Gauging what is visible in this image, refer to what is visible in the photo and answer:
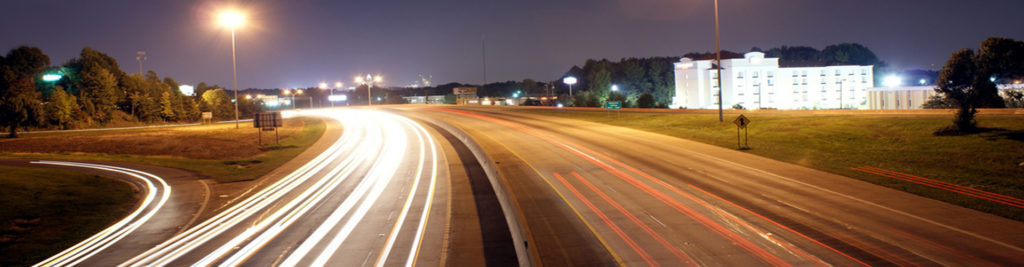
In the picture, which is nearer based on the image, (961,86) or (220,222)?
(220,222)

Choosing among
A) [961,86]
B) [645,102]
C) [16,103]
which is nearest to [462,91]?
[645,102]

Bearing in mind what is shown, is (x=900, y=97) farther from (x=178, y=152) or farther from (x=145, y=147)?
(x=145, y=147)

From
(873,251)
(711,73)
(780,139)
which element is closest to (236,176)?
(873,251)

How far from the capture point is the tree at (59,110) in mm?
66500

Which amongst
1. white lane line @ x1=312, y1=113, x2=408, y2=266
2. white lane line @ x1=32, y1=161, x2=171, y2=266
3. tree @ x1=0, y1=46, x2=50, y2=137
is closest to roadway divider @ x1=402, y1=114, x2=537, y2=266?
white lane line @ x1=312, y1=113, x2=408, y2=266

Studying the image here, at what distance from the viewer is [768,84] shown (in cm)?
9875

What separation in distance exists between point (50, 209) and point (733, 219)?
2430cm

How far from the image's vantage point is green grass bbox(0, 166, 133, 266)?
1473cm

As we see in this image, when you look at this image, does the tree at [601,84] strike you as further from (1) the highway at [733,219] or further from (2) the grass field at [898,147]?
(1) the highway at [733,219]

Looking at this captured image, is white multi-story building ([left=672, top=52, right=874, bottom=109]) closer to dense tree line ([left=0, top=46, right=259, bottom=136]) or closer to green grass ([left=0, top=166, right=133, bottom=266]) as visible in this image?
green grass ([left=0, top=166, right=133, bottom=266])

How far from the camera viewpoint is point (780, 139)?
107 feet

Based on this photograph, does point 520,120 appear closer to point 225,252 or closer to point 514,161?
point 514,161

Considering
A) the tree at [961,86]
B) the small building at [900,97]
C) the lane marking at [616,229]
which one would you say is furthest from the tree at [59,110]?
the small building at [900,97]

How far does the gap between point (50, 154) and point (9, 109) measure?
30.1m
